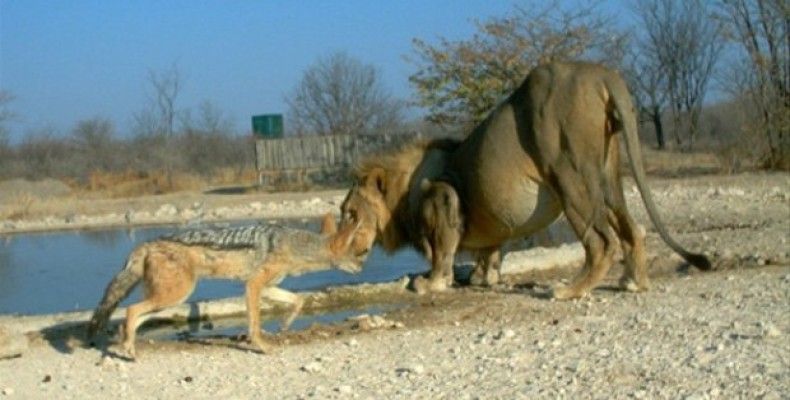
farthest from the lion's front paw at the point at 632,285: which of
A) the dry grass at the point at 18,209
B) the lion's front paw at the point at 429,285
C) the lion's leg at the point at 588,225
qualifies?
the dry grass at the point at 18,209

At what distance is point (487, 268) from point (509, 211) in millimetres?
1268

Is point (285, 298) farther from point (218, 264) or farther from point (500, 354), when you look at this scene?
point (500, 354)

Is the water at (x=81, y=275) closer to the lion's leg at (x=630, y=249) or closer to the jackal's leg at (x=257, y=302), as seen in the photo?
the lion's leg at (x=630, y=249)

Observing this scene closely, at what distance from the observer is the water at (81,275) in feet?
47.3

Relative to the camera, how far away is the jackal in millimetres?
9789

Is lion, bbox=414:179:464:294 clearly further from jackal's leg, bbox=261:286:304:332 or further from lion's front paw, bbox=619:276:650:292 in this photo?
jackal's leg, bbox=261:286:304:332

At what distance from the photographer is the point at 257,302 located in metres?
10.1

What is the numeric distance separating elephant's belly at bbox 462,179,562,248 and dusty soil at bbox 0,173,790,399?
62 cm

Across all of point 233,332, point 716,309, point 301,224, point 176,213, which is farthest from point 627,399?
point 176,213

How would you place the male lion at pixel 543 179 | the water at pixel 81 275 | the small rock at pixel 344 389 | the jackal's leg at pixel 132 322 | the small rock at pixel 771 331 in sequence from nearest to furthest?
the small rock at pixel 344 389, the small rock at pixel 771 331, the jackal's leg at pixel 132 322, the male lion at pixel 543 179, the water at pixel 81 275

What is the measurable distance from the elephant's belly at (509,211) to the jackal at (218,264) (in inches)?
89.8

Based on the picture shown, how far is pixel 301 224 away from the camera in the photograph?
976 inches

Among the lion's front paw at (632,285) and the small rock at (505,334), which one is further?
the lion's front paw at (632,285)

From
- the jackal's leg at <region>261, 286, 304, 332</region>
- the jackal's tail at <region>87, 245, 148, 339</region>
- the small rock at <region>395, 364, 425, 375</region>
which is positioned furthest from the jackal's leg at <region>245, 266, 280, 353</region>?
the small rock at <region>395, 364, 425, 375</region>
